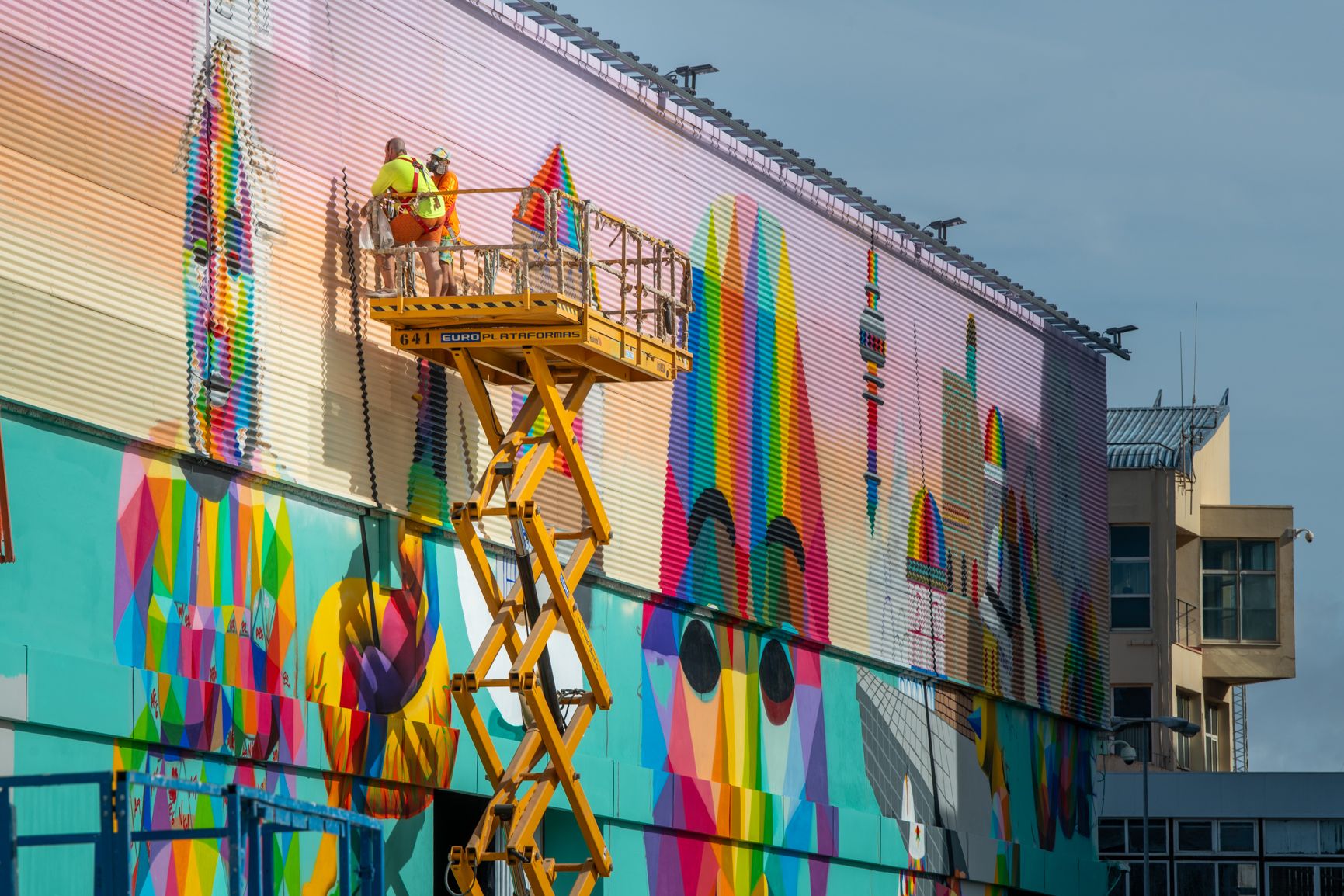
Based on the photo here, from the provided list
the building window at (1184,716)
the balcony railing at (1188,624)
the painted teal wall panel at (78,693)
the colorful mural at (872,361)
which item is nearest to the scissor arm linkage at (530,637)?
the painted teal wall panel at (78,693)

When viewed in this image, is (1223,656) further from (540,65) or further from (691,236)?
(540,65)

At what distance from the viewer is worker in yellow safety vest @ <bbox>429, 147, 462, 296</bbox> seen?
3288 cm

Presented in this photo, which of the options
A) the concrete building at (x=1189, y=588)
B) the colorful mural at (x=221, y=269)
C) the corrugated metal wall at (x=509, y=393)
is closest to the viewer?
the corrugated metal wall at (x=509, y=393)

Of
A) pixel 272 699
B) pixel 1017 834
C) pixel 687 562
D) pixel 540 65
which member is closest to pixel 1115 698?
pixel 1017 834

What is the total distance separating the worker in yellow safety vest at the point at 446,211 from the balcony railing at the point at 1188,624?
5043 cm

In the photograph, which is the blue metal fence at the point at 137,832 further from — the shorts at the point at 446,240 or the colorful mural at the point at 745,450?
the colorful mural at the point at 745,450

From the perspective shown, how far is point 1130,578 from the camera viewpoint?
76.9 metres

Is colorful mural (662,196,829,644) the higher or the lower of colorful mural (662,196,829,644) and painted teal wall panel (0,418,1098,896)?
the higher

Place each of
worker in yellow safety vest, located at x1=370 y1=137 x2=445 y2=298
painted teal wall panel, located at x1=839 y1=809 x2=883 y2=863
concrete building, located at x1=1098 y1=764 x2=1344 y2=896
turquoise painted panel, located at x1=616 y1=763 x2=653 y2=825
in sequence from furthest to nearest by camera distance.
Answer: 1. concrete building, located at x1=1098 y1=764 x2=1344 y2=896
2. painted teal wall panel, located at x1=839 y1=809 x2=883 y2=863
3. turquoise painted panel, located at x1=616 y1=763 x2=653 y2=825
4. worker in yellow safety vest, located at x1=370 y1=137 x2=445 y2=298

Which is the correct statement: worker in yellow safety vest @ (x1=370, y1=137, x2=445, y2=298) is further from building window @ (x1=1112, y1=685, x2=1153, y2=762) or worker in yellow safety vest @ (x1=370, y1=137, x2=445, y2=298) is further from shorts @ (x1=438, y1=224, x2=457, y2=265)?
building window @ (x1=1112, y1=685, x2=1153, y2=762)

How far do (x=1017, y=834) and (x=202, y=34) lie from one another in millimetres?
30173

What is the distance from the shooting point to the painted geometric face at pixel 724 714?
39188mm

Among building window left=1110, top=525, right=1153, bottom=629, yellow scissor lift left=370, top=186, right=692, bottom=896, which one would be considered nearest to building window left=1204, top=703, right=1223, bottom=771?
building window left=1110, top=525, right=1153, bottom=629

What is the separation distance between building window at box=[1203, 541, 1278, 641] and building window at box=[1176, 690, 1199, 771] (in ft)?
9.96
